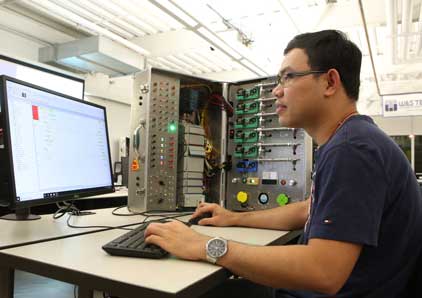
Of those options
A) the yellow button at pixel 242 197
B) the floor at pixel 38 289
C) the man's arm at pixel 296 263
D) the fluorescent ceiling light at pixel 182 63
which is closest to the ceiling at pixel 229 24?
the fluorescent ceiling light at pixel 182 63

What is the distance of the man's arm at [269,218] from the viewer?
4.15 feet

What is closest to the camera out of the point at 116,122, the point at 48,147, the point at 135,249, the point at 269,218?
the point at 135,249

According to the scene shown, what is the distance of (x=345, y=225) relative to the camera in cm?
72

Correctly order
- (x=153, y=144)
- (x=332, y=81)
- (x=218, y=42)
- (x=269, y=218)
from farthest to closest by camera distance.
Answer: (x=218, y=42) < (x=153, y=144) < (x=269, y=218) < (x=332, y=81)

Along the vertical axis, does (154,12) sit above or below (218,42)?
above

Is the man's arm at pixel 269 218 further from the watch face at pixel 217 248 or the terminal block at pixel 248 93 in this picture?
the terminal block at pixel 248 93

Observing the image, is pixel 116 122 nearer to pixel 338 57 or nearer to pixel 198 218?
pixel 198 218

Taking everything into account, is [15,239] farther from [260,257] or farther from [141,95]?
[141,95]

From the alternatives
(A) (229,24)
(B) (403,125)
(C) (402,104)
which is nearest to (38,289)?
(A) (229,24)

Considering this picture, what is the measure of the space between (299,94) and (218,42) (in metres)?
3.13

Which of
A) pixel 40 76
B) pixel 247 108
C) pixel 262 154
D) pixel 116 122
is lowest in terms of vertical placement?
pixel 262 154

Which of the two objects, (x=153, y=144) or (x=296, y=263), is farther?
(x=153, y=144)

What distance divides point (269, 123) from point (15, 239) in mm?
1235

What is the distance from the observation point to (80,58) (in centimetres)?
507
